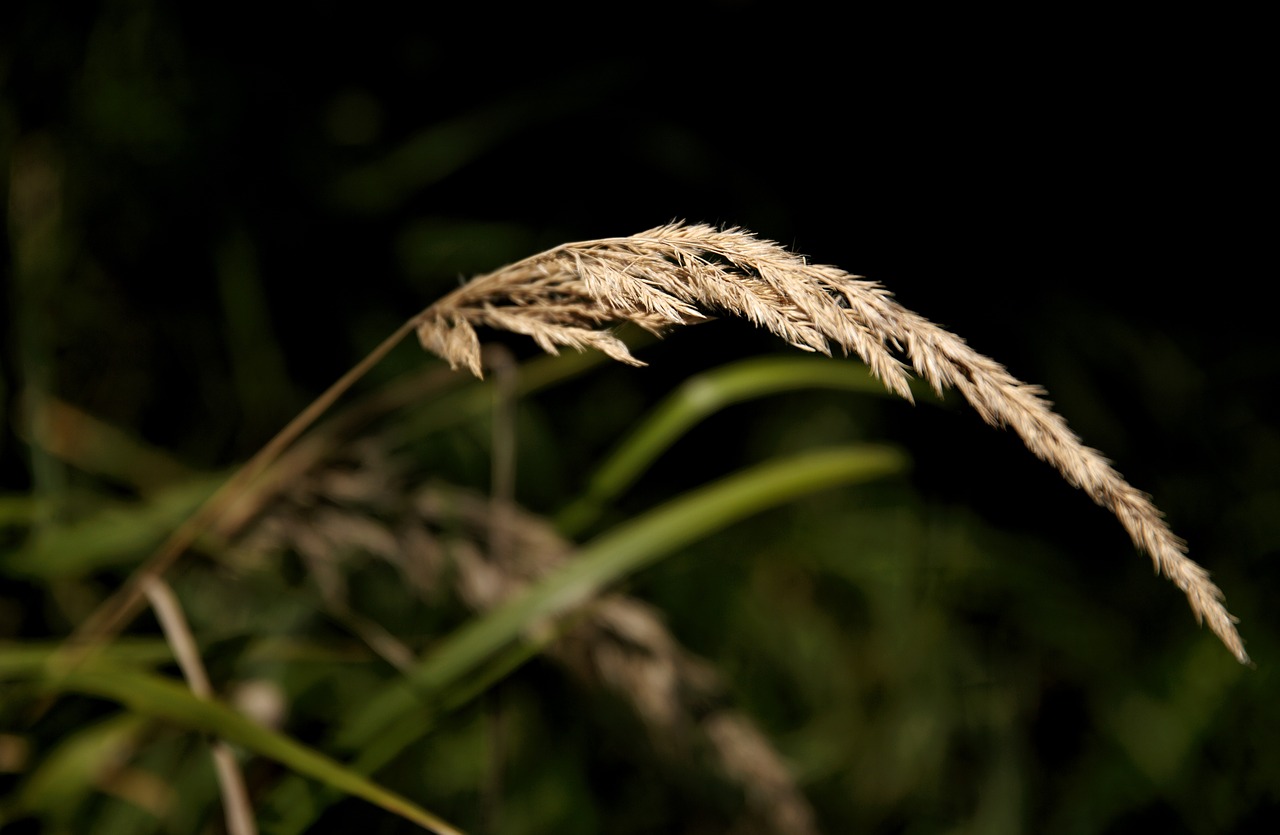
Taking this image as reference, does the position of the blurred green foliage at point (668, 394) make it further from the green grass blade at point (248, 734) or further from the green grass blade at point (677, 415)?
the green grass blade at point (248, 734)

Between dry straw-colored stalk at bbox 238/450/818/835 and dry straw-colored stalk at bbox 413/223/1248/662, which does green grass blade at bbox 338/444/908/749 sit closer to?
dry straw-colored stalk at bbox 238/450/818/835

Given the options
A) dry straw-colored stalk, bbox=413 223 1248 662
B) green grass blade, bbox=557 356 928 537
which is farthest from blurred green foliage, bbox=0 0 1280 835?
dry straw-colored stalk, bbox=413 223 1248 662

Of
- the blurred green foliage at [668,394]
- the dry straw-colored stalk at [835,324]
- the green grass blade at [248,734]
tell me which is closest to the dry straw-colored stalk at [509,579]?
the blurred green foliage at [668,394]

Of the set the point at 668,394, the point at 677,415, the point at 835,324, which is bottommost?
the point at 668,394

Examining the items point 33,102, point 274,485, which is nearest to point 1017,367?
point 274,485

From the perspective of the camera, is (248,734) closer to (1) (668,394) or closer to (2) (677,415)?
(2) (677,415)

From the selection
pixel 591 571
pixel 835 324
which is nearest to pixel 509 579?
pixel 591 571
